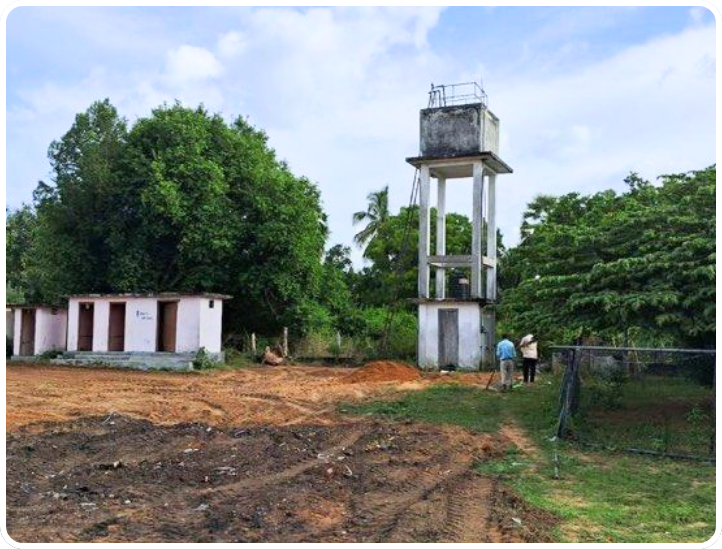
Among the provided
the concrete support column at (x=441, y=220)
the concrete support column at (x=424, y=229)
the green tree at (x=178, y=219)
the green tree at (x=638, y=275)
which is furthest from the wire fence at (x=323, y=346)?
the green tree at (x=638, y=275)

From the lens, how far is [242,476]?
401 inches

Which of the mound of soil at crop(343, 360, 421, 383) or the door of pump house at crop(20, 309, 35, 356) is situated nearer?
the mound of soil at crop(343, 360, 421, 383)

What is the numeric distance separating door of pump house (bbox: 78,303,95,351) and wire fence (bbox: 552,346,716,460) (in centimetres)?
2061

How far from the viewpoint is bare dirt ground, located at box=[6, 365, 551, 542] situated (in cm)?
786

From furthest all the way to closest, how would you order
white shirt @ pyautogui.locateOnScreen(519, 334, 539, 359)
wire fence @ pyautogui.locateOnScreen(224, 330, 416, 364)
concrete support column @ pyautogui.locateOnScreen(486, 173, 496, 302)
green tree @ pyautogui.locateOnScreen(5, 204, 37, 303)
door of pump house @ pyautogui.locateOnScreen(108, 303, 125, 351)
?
green tree @ pyautogui.locateOnScreen(5, 204, 37, 303)
wire fence @ pyautogui.locateOnScreen(224, 330, 416, 364)
door of pump house @ pyautogui.locateOnScreen(108, 303, 125, 351)
concrete support column @ pyautogui.locateOnScreen(486, 173, 496, 302)
white shirt @ pyautogui.locateOnScreen(519, 334, 539, 359)

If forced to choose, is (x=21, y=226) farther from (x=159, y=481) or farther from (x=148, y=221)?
(x=159, y=481)

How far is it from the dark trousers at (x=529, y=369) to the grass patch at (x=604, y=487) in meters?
6.29

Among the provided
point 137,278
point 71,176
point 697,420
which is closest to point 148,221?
point 137,278

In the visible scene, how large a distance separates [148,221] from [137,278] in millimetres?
2332

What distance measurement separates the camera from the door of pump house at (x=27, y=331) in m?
32.2

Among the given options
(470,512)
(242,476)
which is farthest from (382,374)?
(470,512)

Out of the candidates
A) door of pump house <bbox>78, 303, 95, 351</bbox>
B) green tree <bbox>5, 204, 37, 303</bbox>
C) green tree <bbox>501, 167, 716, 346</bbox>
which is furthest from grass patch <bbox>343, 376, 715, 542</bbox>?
green tree <bbox>5, 204, 37, 303</bbox>

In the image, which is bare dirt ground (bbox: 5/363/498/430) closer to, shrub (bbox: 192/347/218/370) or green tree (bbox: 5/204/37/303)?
shrub (bbox: 192/347/218/370)

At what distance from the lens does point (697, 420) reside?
13.7m
